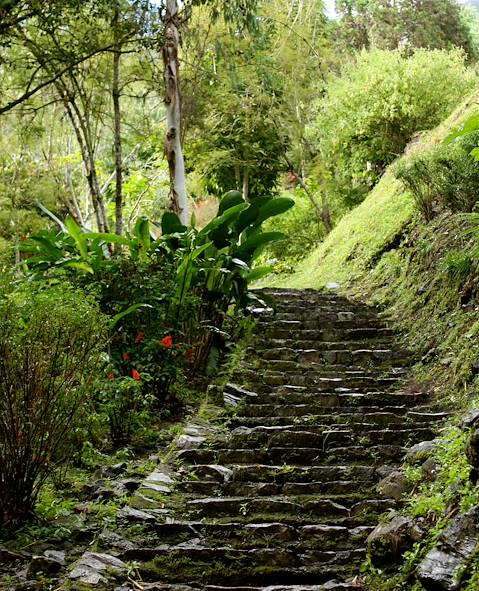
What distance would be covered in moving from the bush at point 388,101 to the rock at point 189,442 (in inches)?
435

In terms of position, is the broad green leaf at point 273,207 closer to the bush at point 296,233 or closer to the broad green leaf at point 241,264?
the broad green leaf at point 241,264

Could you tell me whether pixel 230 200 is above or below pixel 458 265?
above

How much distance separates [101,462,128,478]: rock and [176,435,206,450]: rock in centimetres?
51

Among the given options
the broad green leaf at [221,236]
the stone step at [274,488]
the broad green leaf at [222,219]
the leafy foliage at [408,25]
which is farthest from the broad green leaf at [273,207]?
the leafy foliage at [408,25]

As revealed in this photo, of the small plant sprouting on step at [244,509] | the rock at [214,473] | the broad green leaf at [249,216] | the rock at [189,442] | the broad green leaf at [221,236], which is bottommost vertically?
the small plant sprouting on step at [244,509]

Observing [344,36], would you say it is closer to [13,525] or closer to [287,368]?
[287,368]

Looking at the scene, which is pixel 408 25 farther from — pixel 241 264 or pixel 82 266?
pixel 82 266

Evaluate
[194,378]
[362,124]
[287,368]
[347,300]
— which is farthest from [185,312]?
[362,124]

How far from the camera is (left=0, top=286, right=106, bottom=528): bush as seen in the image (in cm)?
391

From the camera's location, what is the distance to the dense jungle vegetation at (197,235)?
13.5ft

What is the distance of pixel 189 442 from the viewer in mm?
5555

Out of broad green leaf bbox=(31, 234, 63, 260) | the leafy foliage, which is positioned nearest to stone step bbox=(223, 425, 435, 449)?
broad green leaf bbox=(31, 234, 63, 260)

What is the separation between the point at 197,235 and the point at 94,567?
433 centimetres

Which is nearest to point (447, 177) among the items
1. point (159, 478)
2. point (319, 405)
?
point (319, 405)
